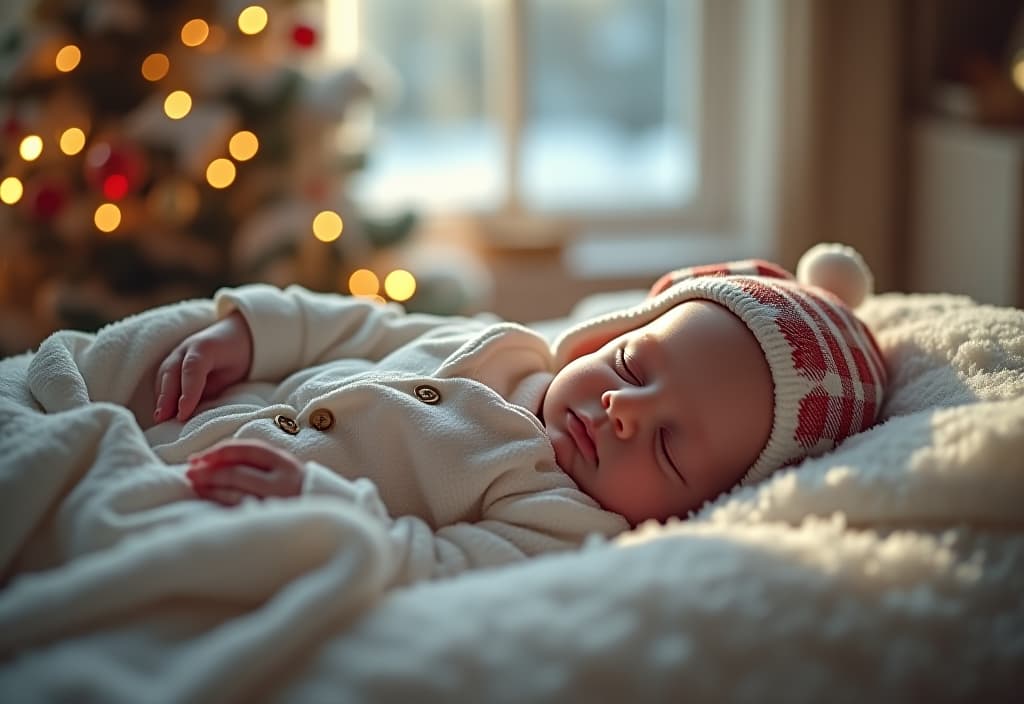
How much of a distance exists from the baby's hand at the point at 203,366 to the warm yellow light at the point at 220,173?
1.00 meters

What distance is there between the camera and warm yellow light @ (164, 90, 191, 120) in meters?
2.15

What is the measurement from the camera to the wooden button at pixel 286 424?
43.2 inches

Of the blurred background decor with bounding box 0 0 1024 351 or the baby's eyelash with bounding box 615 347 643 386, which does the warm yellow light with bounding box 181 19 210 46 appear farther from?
the baby's eyelash with bounding box 615 347 643 386

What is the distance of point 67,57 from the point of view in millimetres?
2162

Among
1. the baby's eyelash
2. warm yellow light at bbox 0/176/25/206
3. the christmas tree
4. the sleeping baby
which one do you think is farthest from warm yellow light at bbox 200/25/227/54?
the baby's eyelash

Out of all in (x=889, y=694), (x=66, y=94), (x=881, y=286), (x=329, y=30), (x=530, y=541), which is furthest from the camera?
(x=881, y=286)

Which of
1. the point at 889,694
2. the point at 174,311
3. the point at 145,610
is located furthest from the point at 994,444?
the point at 174,311

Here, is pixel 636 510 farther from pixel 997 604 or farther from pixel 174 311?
pixel 174 311

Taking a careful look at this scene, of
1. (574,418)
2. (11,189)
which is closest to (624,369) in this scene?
(574,418)

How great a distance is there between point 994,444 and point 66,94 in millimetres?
1982

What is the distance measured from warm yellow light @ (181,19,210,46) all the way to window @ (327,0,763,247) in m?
0.60

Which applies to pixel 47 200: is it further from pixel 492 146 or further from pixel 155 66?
pixel 492 146

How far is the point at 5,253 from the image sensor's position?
2.28 metres

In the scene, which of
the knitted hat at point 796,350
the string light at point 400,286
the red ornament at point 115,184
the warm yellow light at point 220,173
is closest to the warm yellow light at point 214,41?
the warm yellow light at point 220,173
